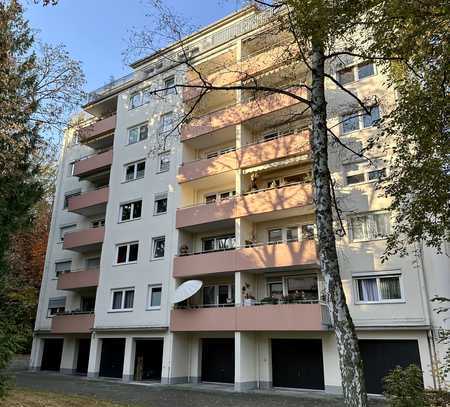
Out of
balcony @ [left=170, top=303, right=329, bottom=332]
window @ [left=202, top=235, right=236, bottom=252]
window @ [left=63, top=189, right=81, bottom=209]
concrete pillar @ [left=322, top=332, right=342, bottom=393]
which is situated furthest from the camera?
window @ [left=63, top=189, right=81, bottom=209]

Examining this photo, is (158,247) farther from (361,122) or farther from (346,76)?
(346,76)

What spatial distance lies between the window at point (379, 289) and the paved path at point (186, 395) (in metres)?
4.33

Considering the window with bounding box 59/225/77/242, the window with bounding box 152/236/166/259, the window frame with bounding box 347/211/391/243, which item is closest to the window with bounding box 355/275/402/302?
the window frame with bounding box 347/211/391/243

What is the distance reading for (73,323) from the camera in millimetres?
26500

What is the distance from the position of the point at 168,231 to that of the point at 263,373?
983 cm

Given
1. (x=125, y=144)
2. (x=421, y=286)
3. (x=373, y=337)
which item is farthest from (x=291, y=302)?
(x=125, y=144)

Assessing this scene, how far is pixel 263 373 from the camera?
816 inches

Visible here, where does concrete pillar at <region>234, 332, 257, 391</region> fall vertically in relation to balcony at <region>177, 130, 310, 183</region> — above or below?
below

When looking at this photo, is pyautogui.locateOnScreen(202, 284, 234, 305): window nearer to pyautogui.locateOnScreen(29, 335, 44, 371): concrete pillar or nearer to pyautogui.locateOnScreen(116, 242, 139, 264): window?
pyautogui.locateOnScreen(116, 242, 139, 264): window

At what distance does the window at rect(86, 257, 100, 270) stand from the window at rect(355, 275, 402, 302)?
754 inches

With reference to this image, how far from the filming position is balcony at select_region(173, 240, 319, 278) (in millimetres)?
19469

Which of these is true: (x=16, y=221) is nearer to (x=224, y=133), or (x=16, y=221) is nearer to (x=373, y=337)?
(x=224, y=133)

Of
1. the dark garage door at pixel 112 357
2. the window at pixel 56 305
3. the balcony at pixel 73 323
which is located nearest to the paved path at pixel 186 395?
the dark garage door at pixel 112 357

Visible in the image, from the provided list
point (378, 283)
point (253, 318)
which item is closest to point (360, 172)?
point (378, 283)
